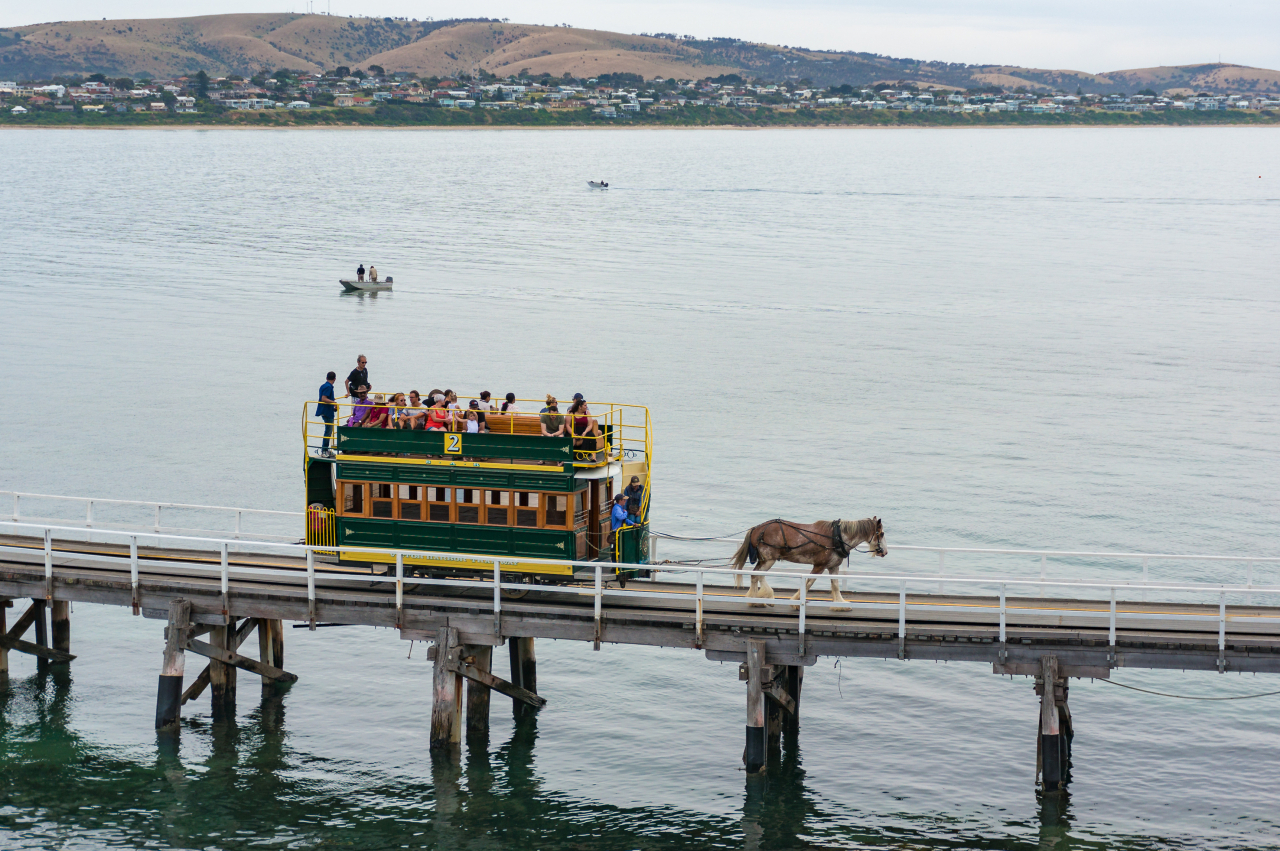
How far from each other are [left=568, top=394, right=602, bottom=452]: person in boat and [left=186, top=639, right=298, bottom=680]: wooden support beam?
875 cm

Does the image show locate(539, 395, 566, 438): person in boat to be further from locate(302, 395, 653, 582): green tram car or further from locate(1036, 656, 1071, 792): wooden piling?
locate(1036, 656, 1071, 792): wooden piling

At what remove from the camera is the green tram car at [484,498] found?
2794 cm

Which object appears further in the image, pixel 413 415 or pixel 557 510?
pixel 413 415

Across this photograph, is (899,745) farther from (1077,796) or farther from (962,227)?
(962,227)

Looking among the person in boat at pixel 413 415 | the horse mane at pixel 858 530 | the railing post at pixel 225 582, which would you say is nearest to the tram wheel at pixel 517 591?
the person in boat at pixel 413 415

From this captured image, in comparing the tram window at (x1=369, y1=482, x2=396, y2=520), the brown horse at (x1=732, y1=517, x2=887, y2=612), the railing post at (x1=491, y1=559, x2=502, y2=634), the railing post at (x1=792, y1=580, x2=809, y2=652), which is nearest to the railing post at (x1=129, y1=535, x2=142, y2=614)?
the tram window at (x1=369, y1=482, x2=396, y2=520)

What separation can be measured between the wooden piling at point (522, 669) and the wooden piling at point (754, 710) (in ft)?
19.8

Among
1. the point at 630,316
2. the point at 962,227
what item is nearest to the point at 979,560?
the point at 630,316

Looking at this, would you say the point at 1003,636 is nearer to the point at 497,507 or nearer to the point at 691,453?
the point at 497,507

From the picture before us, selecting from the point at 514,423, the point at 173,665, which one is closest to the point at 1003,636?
the point at 514,423

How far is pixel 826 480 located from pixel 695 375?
20363 millimetres

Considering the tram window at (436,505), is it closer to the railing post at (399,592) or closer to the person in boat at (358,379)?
the railing post at (399,592)

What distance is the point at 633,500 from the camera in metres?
28.2

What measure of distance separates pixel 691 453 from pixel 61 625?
2855 cm
